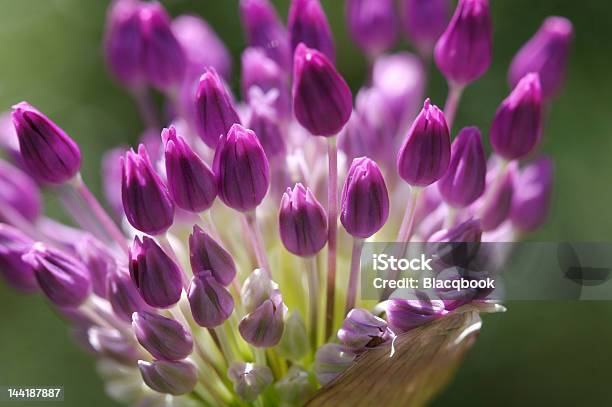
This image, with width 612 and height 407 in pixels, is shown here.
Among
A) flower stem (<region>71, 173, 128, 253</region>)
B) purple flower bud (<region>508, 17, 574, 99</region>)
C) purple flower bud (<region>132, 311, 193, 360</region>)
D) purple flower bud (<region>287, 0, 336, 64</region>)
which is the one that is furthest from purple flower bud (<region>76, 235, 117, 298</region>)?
purple flower bud (<region>508, 17, 574, 99</region>)

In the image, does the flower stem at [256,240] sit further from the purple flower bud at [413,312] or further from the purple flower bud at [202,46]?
the purple flower bud at [202,46]

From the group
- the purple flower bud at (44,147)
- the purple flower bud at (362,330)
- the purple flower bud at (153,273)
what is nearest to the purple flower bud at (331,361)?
the purple flower bud at (362,330)

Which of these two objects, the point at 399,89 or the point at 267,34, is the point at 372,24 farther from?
the point at 267,34

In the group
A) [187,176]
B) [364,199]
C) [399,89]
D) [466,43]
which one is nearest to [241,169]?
[187,176]

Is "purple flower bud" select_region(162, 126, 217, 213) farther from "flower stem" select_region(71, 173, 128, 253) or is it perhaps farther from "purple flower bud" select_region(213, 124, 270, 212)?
"flower stem" select_region(71, 173, 128, 253)

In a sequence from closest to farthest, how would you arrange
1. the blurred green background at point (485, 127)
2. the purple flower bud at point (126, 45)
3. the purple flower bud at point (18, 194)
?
the purple flower bud at point (18, 194)
the purple flower bud at point (126, 45)
the blurred green background at point (485, 127)

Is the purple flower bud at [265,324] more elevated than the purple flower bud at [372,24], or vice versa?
the purple flower bud at [372,24]
